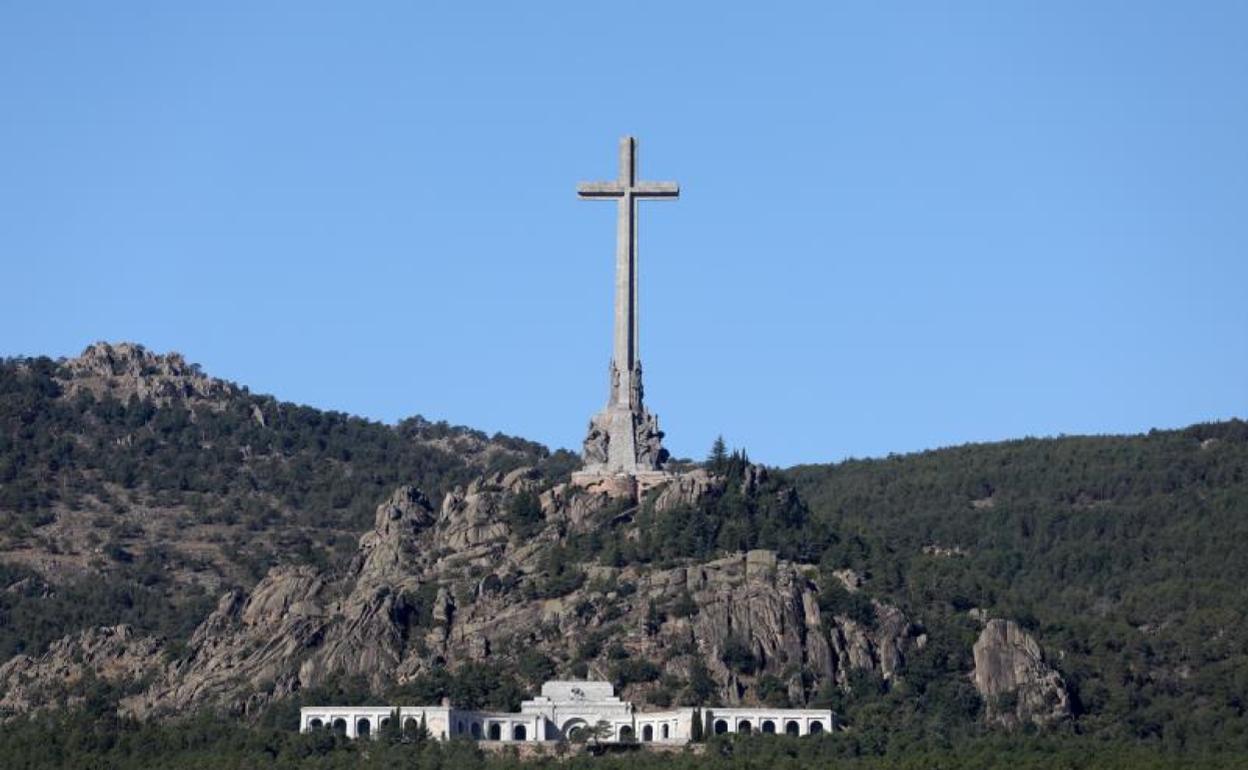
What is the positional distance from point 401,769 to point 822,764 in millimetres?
17981

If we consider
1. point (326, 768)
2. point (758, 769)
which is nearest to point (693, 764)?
point (758, 769)

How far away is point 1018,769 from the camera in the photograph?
19912 cm

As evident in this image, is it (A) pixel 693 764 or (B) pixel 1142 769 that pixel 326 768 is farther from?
(B) pixel 1142 769

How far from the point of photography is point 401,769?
19850 centimetres

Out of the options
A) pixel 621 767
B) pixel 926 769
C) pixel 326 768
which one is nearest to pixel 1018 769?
pixel 926 769

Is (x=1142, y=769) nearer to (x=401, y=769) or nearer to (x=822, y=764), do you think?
(x=822, y=764)

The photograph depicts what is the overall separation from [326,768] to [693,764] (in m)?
15.6

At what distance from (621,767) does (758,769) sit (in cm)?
606

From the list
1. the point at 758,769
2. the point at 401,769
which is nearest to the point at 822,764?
the point at 758,769

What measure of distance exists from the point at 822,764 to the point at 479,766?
48.1ft

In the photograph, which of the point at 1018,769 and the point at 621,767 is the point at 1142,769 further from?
the point at 621,767

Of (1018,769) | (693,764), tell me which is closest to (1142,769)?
(1018,769)

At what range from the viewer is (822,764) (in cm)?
Result: 19988

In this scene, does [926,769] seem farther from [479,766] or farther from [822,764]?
[479,766]
